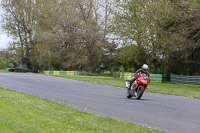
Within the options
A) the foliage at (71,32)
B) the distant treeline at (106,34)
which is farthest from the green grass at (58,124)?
the foliage at (71,32)

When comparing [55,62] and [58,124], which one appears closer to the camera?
[58,124]

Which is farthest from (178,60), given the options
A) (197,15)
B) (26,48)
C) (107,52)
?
(26,48)

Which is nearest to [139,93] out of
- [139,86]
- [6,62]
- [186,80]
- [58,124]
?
[139,86]

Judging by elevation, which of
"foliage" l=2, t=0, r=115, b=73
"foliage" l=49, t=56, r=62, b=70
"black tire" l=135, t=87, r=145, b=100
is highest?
"foliage" l=2, t=0, r=115, b=73

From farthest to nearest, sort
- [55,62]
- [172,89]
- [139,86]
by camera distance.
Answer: [55,62], [172,89], [139,86]

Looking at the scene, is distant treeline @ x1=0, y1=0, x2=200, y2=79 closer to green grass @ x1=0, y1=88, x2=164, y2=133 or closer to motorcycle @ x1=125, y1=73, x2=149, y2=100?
motorcycle @ x1=125, y1=73, x2=149, y2=100

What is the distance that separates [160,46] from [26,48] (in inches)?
1587

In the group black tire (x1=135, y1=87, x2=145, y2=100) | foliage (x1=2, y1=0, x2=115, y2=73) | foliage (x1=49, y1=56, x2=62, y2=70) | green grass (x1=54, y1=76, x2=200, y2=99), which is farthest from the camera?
foliage (x1=49, y1=56, x2=62, y2=70)

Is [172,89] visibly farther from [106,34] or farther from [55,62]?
[55,62]

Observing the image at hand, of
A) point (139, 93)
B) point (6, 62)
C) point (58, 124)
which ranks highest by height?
point (6, 62)

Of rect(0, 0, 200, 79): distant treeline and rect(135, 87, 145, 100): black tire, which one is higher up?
rect(0, 0, 200, 79): distant treeline

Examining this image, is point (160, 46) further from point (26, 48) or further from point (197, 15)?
point (26, 48)

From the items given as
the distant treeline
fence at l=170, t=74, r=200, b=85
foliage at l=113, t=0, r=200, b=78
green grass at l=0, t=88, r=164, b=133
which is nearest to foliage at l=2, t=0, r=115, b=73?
the distant treeline

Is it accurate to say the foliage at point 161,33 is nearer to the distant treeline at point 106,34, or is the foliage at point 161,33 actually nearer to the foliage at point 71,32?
the distant treeline at point 106,34
